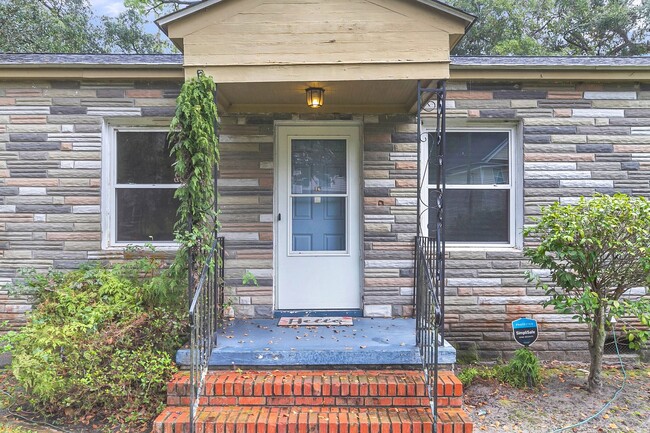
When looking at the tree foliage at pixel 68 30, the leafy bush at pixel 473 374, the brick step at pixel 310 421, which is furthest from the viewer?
the tree foliage at pixel 68 30

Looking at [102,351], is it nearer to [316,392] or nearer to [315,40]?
[316,392]

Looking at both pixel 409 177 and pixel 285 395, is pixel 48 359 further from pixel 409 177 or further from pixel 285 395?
pixel 409 177

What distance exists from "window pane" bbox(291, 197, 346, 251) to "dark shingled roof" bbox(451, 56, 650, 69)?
187 cm


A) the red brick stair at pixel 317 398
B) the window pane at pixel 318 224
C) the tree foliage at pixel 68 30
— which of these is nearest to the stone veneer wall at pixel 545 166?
the window pane at pixel 318 224

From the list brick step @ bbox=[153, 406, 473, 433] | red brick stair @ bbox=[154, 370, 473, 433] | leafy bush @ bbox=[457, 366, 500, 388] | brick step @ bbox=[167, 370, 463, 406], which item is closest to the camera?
brick step @ bbox=[153, 406, 473, 433]

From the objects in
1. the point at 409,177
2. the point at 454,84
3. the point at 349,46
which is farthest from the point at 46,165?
the point at 454,84

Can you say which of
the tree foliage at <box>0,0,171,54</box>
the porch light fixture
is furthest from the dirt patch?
the tree foliage at <box>0,0,171,54</box>

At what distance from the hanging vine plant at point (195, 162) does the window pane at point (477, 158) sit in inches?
93.0

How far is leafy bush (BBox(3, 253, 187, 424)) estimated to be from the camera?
290cm

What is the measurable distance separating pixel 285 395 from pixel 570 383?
2.59m

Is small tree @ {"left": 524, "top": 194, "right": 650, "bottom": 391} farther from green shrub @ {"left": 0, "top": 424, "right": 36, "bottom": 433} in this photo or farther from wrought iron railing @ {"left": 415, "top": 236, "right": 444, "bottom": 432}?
green shrub @ {"left": 0, "top": 424, "right": 36, "bottom": 433}

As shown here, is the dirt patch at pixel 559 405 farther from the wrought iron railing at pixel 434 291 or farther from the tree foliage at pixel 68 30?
the tree foliage at pixel 68 30

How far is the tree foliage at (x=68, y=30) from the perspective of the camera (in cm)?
861

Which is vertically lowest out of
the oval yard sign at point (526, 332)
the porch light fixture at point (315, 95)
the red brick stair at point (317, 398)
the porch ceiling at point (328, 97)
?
the red brick stair at point (317, 398)
